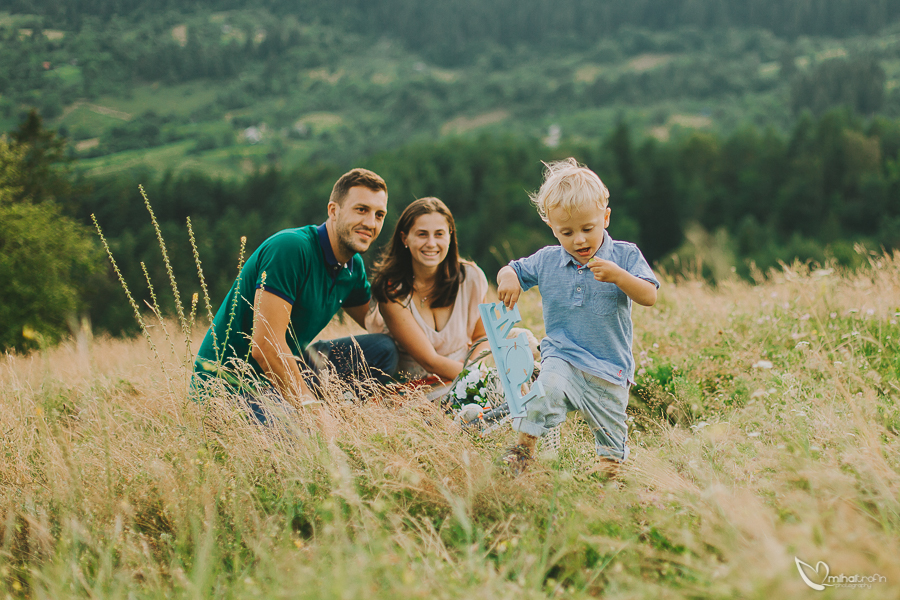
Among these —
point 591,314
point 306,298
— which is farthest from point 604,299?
point 306,298

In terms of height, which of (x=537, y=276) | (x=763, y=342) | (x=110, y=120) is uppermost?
(x=110, y=120)

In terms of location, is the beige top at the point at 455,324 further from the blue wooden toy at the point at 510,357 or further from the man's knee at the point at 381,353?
the blue wooden toy at the point at 510,357

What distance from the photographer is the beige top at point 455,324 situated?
14.4ft

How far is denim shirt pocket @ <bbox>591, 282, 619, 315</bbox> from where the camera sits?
9.46 ft

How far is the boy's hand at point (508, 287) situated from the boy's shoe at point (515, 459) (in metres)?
0.71

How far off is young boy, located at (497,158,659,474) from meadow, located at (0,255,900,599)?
Answer: 0.70ft

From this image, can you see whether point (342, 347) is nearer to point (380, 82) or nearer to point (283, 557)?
point (283, 557)

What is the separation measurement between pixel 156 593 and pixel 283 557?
1.40 feet

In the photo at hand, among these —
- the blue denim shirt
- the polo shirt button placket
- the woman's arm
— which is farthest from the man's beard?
the polo shirt button placket

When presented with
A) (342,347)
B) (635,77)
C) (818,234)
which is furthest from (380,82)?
(342,347)

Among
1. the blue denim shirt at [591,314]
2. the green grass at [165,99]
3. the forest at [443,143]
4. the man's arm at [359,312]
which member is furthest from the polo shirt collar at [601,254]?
the green grass at [165,99]

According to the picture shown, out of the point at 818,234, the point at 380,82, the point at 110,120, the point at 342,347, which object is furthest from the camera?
the point at 380,82

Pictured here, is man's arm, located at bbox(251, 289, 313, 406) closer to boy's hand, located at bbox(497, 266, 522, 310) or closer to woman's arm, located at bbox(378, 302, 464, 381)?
woman's arm, located at bbox(378, 302, 464, 381)

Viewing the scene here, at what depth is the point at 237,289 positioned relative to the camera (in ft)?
11.9
